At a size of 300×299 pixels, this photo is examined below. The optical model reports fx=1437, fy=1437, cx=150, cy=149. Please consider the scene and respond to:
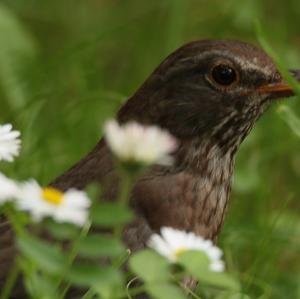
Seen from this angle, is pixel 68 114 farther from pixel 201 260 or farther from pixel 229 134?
pixel 201 260

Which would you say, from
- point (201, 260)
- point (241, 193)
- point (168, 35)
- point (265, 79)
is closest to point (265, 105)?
point (265, 79)

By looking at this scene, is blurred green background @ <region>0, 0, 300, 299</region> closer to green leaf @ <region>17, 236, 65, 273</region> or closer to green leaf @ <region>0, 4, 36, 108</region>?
green leaf @ <region>0, 4, 36, 108</region>

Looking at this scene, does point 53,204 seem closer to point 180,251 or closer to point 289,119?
point 180,251

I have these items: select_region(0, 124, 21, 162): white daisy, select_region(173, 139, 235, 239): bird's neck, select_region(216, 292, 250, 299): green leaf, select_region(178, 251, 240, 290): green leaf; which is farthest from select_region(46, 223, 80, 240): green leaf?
select_region(173, 139, 235, 239): bird's neck

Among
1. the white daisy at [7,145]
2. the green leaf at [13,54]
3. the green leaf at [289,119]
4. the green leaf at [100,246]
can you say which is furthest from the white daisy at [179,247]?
the green leaf at [13,54]

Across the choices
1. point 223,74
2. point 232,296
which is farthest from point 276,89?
point 232,296
